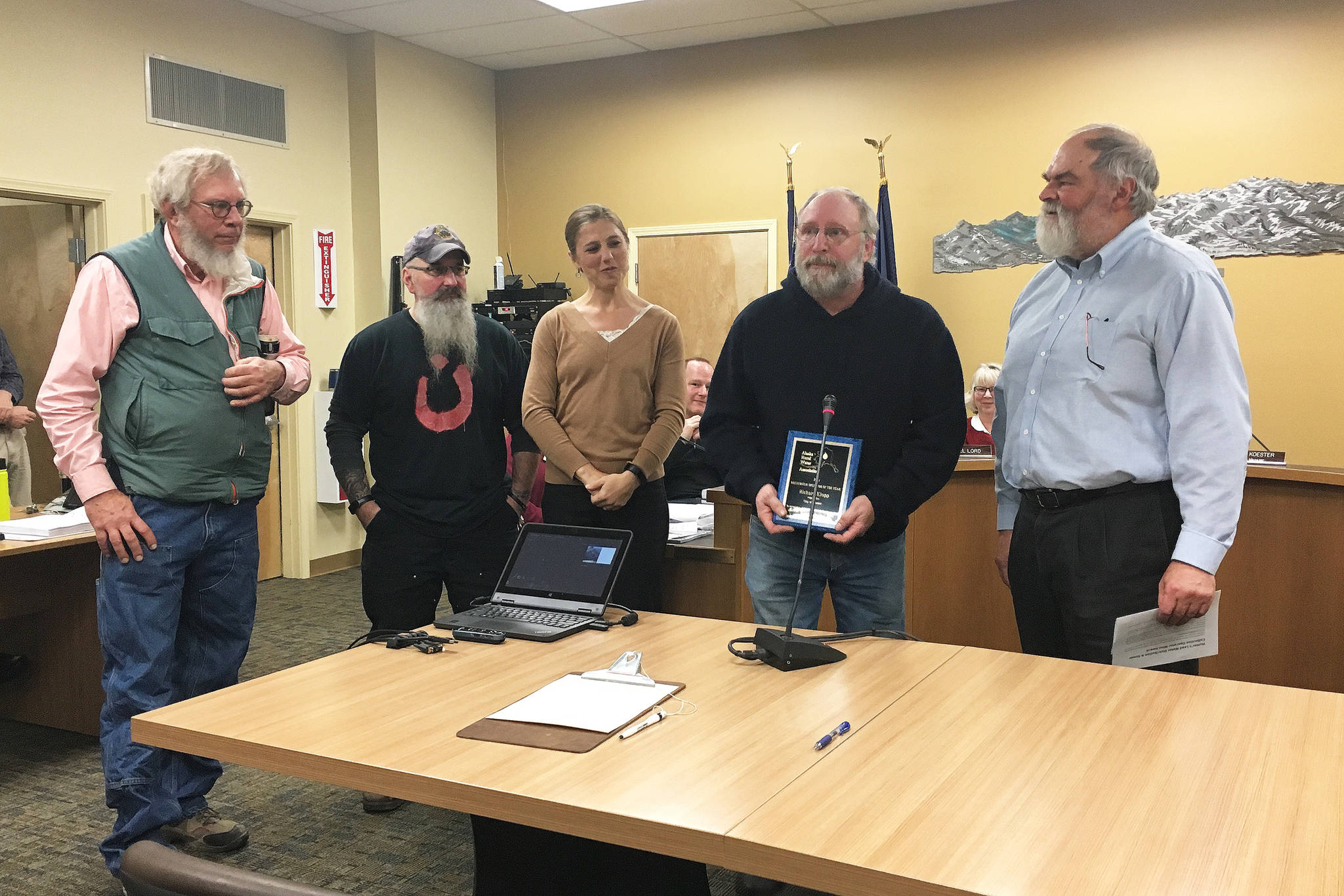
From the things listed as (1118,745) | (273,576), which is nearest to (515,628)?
A: (1118,745)

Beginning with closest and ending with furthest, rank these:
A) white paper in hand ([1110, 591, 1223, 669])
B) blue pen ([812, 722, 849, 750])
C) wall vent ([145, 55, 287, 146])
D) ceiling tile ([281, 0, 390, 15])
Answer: blue pen ([812, 722, 849, 750]), white paper in hand ([1110, 591, 1223, 669]), wall vent ([145, 55, 287, 146]), ceiling tile ([281, 0, 390, 15])

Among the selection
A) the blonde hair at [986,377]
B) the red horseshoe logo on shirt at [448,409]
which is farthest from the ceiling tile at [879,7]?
the red horseshoe logo on shirt at [448,409]

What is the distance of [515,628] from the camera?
6.65 feet

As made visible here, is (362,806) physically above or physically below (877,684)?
below

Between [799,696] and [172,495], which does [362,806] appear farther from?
[799,696]

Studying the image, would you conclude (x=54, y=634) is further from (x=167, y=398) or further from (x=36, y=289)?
(x=36, y=289)

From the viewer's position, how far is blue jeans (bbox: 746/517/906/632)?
7.78 feet

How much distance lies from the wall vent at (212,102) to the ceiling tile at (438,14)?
639mm

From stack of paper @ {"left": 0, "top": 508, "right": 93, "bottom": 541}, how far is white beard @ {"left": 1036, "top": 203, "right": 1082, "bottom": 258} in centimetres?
260

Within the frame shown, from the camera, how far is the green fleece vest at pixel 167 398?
2.38 meters

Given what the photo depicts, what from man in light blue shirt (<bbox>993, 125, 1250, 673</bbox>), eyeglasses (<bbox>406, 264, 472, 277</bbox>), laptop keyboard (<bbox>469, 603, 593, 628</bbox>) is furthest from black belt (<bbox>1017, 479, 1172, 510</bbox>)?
eyeglasses (<bbox>406, 264, 472, 277</bbox>)

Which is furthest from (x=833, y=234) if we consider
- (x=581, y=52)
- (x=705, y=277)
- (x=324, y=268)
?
(x=581, y=52)

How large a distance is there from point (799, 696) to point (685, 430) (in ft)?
9.58

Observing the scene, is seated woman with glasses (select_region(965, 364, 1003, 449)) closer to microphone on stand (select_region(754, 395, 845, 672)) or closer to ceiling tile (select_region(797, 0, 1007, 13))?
ceiling tile (select_region(797, 0, 1007, 13))
